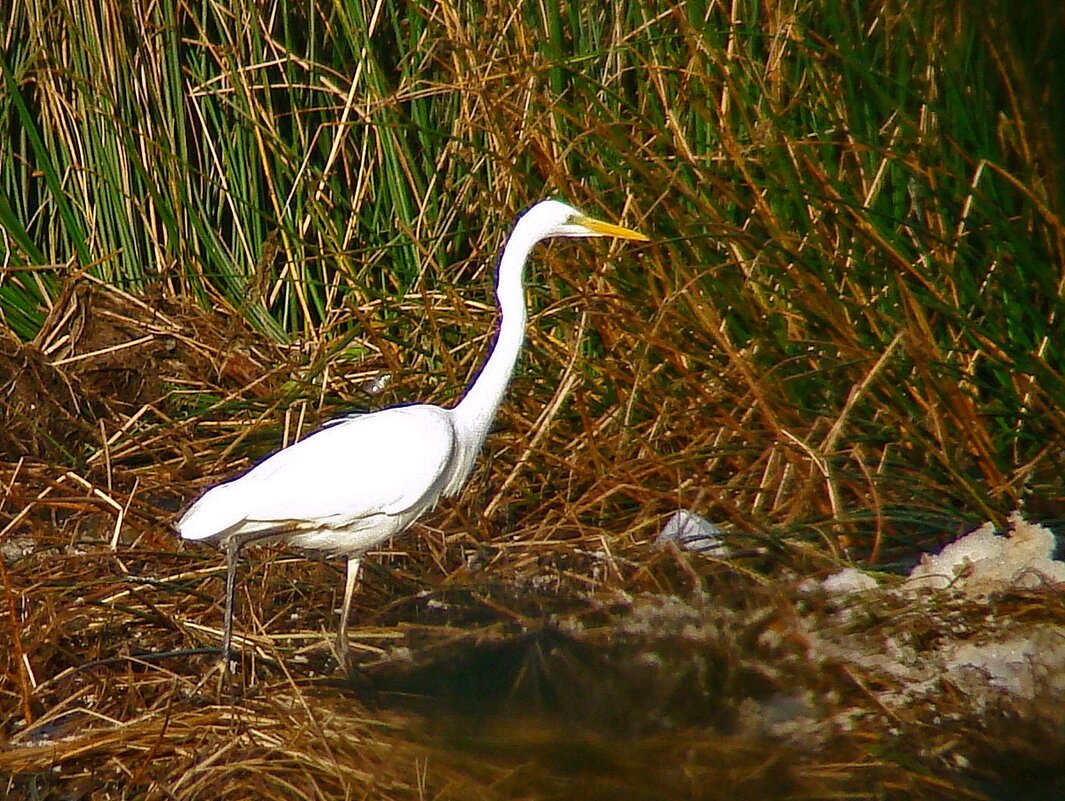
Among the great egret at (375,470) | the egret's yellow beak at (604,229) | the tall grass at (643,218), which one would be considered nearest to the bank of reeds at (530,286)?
the tall grass at (643,218)

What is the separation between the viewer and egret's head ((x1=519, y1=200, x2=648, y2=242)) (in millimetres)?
2910

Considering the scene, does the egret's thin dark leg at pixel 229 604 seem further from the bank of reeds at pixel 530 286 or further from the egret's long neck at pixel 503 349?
the egret's long neck at pixel 503 349

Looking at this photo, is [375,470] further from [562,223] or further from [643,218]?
[643,218]

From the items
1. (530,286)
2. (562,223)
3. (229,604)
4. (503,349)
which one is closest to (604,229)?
(562,223)

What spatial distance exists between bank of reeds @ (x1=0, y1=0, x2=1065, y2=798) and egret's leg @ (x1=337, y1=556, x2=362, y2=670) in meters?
0.15

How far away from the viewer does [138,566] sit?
129 inches

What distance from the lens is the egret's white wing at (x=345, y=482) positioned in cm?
284

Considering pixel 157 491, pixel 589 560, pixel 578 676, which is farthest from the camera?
pixel 157 491

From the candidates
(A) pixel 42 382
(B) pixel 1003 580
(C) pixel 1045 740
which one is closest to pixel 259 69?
(A) pixel 42 382

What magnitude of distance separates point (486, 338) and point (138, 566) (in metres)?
1.04

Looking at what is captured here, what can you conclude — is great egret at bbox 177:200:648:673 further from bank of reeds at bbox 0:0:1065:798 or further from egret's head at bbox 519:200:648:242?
bank of reeds at bbox 0:0:1065:798

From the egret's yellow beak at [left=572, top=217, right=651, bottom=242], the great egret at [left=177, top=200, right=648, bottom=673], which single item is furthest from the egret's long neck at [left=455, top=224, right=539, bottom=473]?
the egret's yellow beak at [left=572, top=217, right=651, bottom=242]

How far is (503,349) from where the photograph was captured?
2.95 m

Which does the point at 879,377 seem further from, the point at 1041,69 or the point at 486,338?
the point at 486,338
